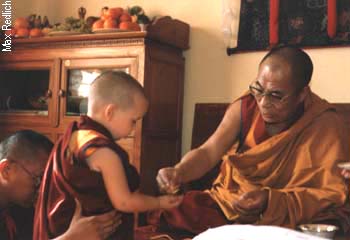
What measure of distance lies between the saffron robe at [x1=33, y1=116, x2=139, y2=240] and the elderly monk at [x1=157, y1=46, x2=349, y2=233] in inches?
13.2

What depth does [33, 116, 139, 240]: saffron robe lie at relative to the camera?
1441 mm

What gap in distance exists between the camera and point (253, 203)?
1.74 metres

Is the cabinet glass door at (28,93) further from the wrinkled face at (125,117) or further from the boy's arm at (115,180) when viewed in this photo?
the boy's arm at (115,180)

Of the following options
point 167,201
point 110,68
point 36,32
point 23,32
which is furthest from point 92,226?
point 23,32

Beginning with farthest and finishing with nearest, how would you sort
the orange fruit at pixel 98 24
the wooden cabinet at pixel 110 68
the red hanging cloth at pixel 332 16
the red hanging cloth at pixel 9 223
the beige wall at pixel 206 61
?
the beige wall at pixel 206 61 < the orange fruit at pixel 98 24 < the wooden cabinet at pixel 110 68 < the red hanging cloth at pixel 332 16 < the red hanging cloth at pixel 9 223

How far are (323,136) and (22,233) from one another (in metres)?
1.16

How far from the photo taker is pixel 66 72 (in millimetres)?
3232

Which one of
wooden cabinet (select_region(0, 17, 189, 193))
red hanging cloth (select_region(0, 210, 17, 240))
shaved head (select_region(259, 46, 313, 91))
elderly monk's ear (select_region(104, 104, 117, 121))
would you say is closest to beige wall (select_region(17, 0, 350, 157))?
wooden cabinet (select_region(0, 17, 189, 193))

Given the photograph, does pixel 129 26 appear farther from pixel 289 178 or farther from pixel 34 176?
pixel 34 176

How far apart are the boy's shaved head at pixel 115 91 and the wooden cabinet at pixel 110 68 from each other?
1320 millimetres

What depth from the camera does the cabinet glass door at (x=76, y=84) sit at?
10.3ft

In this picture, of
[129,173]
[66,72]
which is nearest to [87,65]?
[66,72]

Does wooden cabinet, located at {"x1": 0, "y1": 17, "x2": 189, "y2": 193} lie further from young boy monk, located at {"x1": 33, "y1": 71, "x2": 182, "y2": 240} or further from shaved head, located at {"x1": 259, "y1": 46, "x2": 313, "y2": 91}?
young boy monk, located at {"x1": 33, "y1": 71, "x2": 182, "y2": 240}

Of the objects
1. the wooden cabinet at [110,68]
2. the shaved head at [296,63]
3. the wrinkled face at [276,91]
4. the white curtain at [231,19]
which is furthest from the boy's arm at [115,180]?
the white curtain at [231,19]
